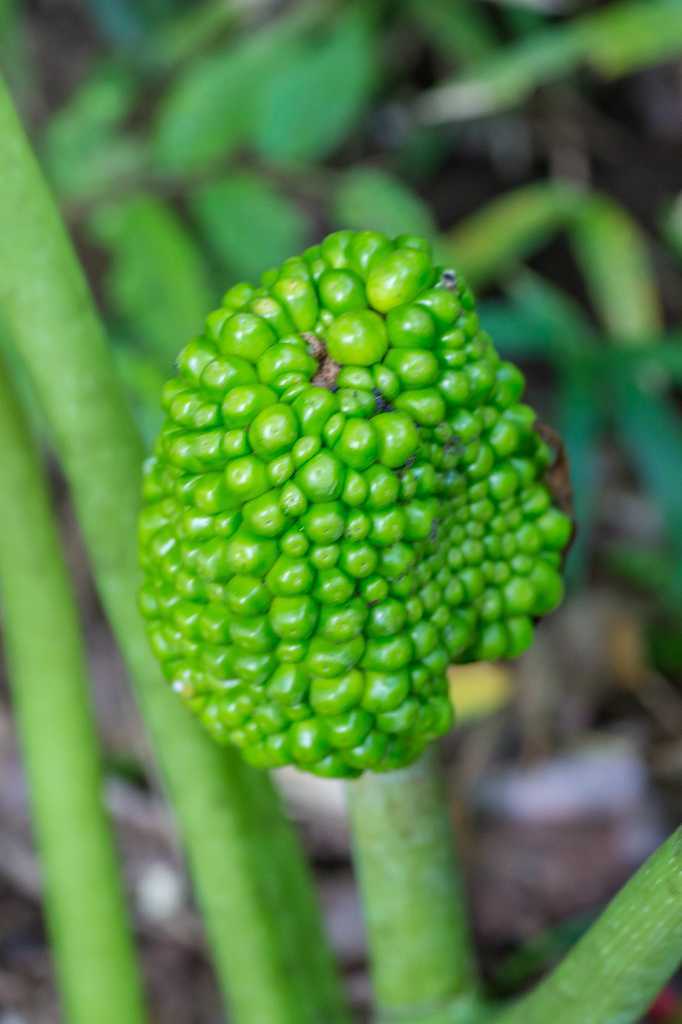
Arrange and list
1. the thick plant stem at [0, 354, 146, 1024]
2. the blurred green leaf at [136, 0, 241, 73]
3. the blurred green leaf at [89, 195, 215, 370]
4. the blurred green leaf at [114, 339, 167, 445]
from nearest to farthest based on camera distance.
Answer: the thick plant stem at [0, 354, 146, 1024] < the blurred green leaf at [114, 339, 167, 445] < the blurred green leaf at [89, 195, 215, 370] < the blurred green leaf at [136, 0, 241, 73]

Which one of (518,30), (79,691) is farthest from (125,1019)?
(518,30)

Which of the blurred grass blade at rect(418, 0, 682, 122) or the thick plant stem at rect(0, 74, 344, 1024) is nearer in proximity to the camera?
the thick plant stem at rect(0, 74, 344, 1024)

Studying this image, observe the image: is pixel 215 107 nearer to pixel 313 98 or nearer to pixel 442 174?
pixel 313 98

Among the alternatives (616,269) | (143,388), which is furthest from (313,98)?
(143,388)

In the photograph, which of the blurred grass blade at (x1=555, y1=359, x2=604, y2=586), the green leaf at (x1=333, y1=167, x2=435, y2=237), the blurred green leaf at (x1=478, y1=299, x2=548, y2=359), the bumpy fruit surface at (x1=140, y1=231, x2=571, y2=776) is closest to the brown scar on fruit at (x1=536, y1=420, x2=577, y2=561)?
the bumpy fruit surface at (x1=140, y1=231, x2=571, y2=776)

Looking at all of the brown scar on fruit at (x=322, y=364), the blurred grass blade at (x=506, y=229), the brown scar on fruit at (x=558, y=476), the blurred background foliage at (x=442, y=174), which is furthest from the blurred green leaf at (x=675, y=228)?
the brown scar on fruit at (x=322, y=364)

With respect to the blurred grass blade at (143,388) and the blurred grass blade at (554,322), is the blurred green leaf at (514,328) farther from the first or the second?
the blurred grass blade at (143,388)

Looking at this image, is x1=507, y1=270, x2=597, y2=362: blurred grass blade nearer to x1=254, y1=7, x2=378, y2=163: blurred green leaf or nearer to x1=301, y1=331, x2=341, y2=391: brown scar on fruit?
x1=254, y1=7, x2=378, y2=163: blurred green leaf
